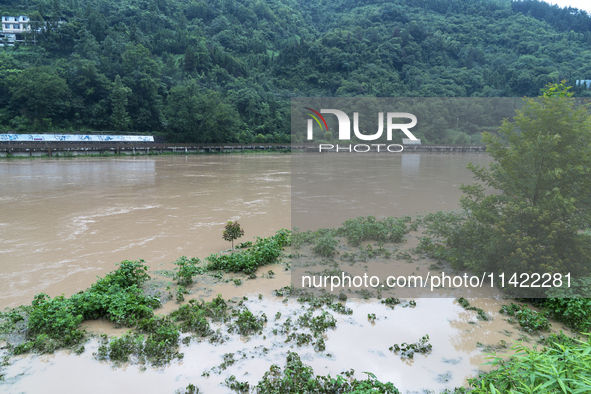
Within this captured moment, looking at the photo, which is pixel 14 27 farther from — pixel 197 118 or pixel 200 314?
pixel 200 314

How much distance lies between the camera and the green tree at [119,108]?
203ft

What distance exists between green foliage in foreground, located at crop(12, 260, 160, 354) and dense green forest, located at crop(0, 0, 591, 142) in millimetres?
55990

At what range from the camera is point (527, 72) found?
95625 millimetres

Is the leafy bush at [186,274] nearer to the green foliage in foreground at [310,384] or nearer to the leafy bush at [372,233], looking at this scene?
the green foliage in foreground at [310,384]

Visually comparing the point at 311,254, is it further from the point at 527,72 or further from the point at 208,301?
the point at 527,72

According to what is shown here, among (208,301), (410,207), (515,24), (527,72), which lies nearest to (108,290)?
(208,301)

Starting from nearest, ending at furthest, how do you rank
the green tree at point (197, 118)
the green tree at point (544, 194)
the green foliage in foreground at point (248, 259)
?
the green tree at point (544, 194) < the green foliage in foreground at point (248, 259) < the green tree at point (197, 118)

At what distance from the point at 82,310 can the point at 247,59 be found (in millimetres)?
131936

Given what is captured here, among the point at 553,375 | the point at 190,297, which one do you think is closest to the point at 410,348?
the point at 553,375

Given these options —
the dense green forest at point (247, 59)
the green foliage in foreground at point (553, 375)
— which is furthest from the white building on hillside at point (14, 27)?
the green foliage in foreground at point (553, 375)

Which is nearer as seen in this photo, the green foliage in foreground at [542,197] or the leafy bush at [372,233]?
the green foliage in foreground at [542,197]

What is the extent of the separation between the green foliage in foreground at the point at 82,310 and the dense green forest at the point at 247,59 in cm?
5599

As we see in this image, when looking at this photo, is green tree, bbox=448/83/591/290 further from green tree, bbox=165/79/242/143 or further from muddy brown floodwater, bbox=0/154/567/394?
green tree, bbox=165/79/242/143

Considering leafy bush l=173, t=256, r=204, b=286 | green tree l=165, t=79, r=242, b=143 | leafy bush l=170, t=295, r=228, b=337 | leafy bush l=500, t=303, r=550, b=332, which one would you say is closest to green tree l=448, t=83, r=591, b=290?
leafy bush l=500, t=303, r=550, b=332
